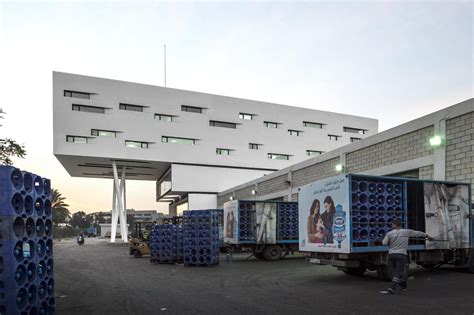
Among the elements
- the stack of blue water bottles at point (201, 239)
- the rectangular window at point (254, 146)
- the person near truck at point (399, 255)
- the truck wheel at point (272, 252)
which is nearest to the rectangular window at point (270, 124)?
the rectangular window at point (254, 146)

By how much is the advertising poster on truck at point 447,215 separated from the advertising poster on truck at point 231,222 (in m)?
10.0

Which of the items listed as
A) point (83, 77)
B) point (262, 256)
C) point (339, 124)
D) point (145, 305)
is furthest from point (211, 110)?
point (145, 305)

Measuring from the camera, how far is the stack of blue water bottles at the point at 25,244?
20.3 ft

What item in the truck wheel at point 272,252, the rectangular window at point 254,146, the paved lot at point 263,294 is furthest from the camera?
the rectangular window at point 254,146

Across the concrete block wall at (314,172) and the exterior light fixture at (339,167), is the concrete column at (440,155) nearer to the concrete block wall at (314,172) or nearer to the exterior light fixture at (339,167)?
the exterior light fixture at (339,167)

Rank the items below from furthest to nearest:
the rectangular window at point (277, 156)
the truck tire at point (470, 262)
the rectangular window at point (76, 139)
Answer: the rectangular window at point (277, 156)
the rectangular window at point (76, 139)
the truck tire at point (470, 262)

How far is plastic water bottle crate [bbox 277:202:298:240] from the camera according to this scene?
70.2ft

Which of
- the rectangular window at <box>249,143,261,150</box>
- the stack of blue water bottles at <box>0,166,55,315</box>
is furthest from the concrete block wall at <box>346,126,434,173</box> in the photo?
the rectangular window at <box>249,143,261,150</box>

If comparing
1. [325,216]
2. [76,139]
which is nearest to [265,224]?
[325,216]

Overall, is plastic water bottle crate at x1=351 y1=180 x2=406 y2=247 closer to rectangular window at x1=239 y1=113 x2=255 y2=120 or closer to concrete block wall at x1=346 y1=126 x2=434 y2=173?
concrete block wall at x1=346 y1=126 x2=434 y2=173

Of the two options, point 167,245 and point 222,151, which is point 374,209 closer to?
point 167,245

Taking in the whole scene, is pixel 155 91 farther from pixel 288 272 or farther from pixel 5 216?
pixel 5 216

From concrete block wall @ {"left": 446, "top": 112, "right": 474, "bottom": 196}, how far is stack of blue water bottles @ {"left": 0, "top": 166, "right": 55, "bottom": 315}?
47.2 ft

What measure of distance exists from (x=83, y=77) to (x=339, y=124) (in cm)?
3557
